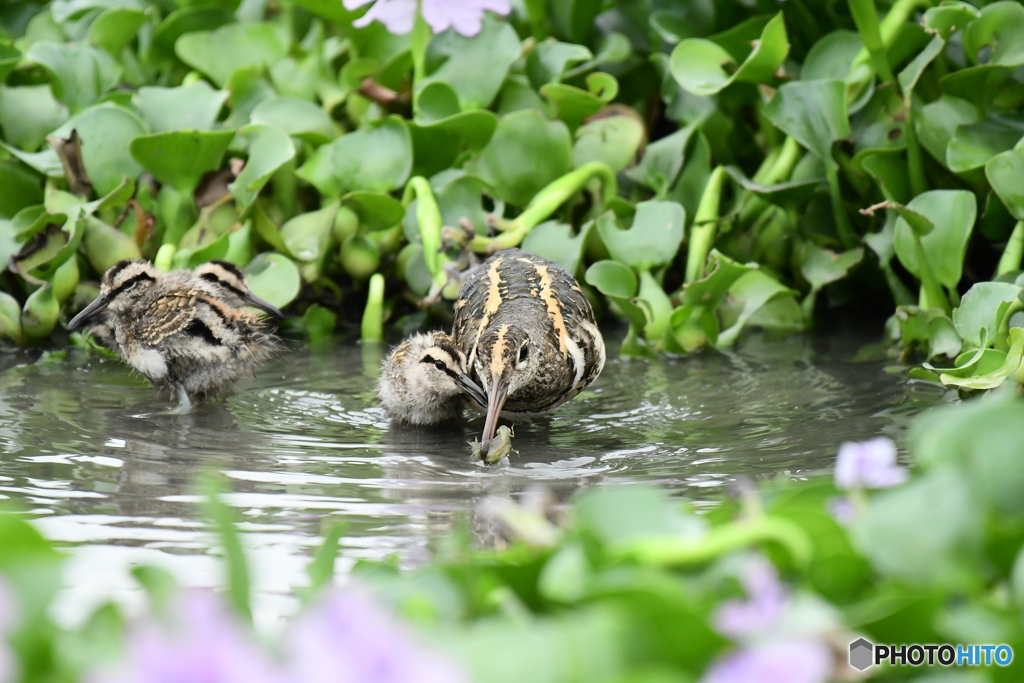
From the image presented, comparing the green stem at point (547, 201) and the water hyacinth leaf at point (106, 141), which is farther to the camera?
the water hyacinth leaf at point (106, 141)

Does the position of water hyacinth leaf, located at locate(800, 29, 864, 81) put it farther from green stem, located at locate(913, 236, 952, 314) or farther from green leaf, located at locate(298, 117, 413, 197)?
green leaf, located at locate(298, 117, 413, 197)

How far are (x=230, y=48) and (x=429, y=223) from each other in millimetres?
2078

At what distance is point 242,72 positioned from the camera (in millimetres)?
7344

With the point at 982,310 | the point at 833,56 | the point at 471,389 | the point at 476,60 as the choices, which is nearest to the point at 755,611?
the point at 471,389

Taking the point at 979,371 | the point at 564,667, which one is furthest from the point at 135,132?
the point at 564,667

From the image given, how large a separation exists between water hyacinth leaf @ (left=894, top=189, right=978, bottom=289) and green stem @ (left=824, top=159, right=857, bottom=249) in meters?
0.65

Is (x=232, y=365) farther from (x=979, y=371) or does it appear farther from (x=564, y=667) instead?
(x=564, y=667)

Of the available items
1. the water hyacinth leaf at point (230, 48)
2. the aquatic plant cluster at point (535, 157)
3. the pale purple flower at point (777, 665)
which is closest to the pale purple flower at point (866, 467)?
the pale purple flower at point (777, 665)

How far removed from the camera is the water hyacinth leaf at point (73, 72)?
738 cm

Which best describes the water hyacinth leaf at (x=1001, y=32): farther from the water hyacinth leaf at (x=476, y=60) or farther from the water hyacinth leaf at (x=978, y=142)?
the water hyacinth leaf at (x=476, y=60)

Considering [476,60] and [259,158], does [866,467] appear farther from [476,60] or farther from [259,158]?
[476,60]

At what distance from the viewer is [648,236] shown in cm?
660

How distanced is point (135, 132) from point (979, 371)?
16.1 ft

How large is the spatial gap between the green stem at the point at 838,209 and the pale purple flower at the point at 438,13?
2114 millimetres
